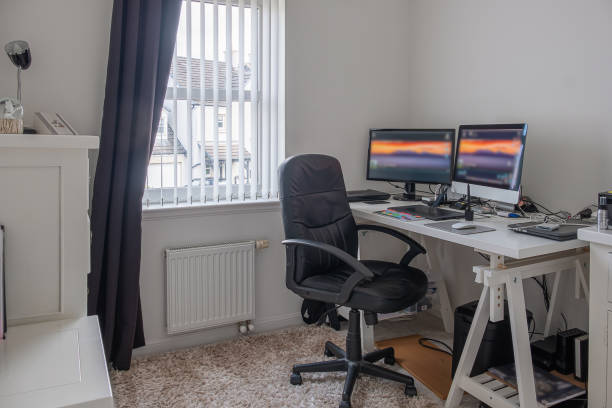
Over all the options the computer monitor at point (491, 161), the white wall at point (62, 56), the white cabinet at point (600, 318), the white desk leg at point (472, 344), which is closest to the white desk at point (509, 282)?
the white desk leg at point (472, 344)

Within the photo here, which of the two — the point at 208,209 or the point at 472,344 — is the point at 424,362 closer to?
the point at 472,344

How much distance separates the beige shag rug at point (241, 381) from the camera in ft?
7.13

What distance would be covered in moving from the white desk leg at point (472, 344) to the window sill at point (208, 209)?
1.35 m

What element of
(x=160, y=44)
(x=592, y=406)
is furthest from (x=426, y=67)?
(x=592, y=406)

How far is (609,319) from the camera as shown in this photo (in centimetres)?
175

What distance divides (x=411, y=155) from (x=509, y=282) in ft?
3.93

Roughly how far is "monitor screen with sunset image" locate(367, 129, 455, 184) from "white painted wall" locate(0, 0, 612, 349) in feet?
0.60

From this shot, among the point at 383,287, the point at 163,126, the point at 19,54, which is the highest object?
the point at 19,54

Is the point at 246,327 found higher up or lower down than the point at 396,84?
lower down

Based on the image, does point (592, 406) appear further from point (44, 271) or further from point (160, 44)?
point (160, 44)

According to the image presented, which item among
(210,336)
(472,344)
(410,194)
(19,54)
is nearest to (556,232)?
(472,344)

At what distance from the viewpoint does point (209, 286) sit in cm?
271

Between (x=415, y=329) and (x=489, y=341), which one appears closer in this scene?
(x=489, y=341)

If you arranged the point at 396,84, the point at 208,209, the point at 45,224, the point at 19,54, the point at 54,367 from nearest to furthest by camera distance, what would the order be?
the point at 54,367 → the point at 45,224 → the point at 19,54 → the point at 208,209 → the point at 396,84
